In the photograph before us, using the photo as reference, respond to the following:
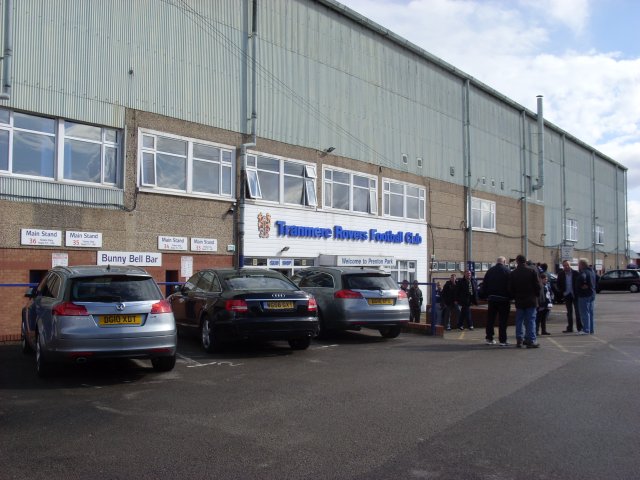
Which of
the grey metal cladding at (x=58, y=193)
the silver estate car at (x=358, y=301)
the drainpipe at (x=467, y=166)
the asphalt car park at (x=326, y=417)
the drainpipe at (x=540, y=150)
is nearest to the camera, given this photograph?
the asphalt car park at (x=326, y=417)

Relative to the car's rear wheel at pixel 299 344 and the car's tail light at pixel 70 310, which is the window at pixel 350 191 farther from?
the car's tail light at pixel 70 310

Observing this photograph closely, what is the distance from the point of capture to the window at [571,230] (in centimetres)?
4519

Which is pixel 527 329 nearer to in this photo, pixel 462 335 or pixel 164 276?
pixel 462 335

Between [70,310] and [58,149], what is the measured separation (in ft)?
29.6

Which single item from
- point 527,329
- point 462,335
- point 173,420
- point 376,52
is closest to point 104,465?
point 173,420

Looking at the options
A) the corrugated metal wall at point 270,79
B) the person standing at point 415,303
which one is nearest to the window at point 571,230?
the corrugated metal wall at point 270,79

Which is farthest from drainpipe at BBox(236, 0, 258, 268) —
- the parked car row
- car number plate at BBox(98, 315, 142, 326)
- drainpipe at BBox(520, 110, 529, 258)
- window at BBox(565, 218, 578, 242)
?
window at BBox(565, 218, 578, 242)

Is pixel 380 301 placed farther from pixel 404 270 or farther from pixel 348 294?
pixel 404 270

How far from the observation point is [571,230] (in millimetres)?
46156

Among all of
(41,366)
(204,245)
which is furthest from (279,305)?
(204,245)

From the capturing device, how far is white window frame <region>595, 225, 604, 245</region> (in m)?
51.9

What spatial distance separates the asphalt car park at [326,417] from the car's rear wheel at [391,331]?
2403mm

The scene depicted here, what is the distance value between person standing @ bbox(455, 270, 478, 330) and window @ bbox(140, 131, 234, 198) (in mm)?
8073

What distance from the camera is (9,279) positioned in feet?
47.4
